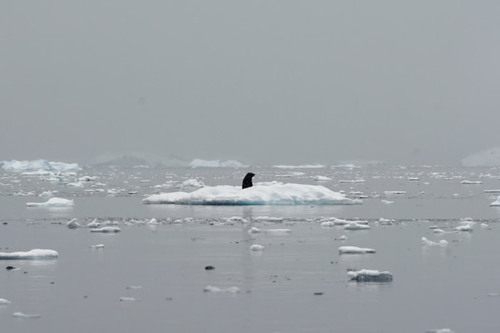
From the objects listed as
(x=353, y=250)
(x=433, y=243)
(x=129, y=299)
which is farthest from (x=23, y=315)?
(x=433, y=243)

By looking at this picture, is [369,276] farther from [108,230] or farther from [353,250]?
[108,230]

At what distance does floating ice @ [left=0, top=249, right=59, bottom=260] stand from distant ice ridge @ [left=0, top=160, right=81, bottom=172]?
263 ft

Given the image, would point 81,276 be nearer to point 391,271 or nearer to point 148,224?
point 391,271

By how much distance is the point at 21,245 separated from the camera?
17.0 m

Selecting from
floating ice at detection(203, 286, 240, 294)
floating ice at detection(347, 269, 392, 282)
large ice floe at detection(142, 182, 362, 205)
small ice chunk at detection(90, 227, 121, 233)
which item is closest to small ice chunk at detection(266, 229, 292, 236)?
small ice chunk at detection(90, 227, 121, 233)

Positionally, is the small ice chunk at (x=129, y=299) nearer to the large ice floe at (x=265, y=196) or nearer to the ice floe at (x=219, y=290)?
the ice floe at (x=219, y=290)

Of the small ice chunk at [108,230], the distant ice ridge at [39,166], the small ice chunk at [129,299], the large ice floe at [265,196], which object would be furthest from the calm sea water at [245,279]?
the distant ice ridge at [39,166]

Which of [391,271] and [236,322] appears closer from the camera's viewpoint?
[236,322]

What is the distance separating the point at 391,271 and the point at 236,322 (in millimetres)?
4400

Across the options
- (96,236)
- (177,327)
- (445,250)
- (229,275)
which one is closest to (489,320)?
(177,327)

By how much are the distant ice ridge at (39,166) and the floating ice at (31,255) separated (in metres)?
80.3

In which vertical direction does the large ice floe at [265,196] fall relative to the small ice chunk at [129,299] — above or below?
above

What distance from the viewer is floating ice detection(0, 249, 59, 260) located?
586 inches

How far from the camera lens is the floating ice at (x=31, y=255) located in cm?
1488
